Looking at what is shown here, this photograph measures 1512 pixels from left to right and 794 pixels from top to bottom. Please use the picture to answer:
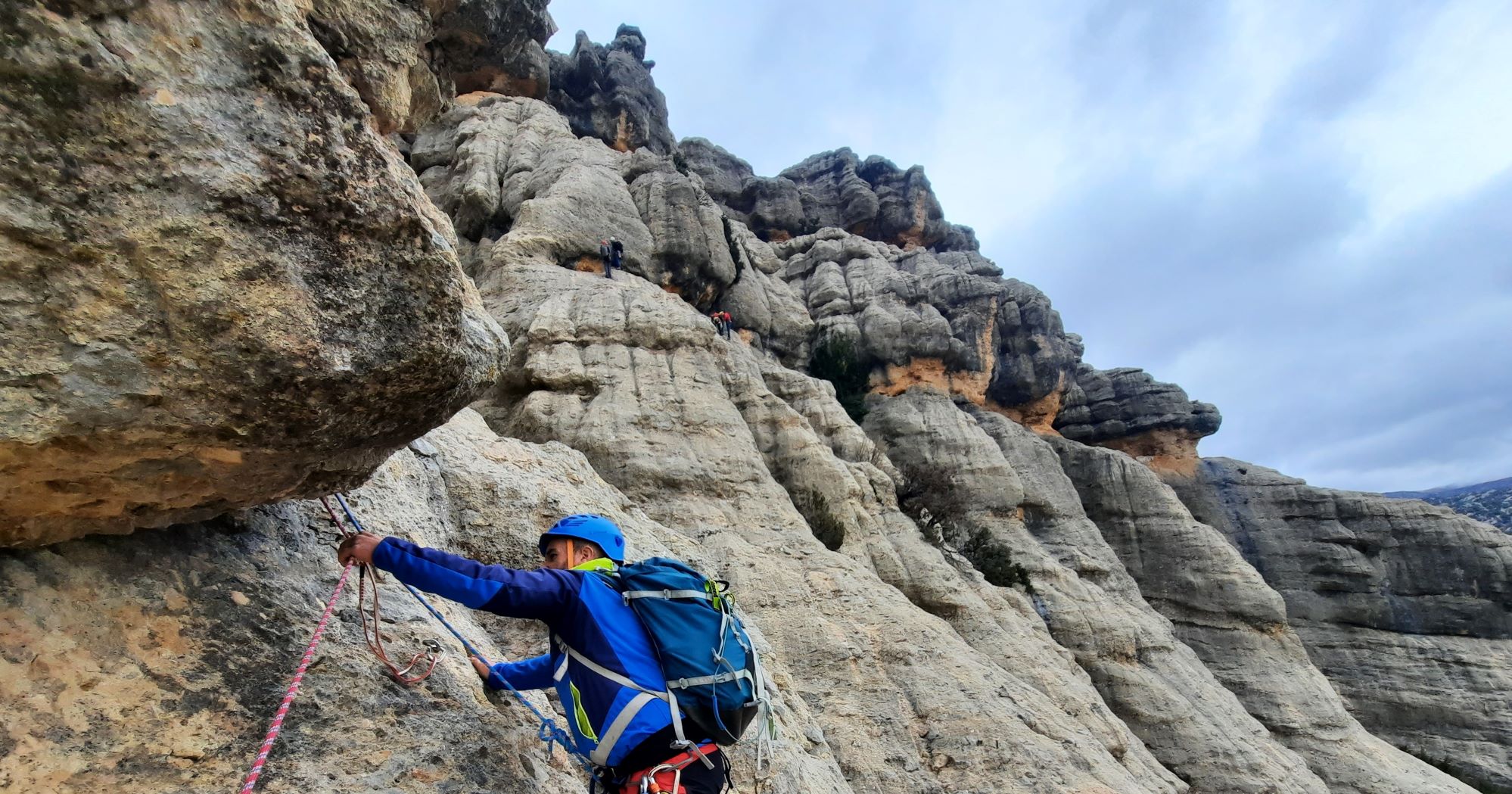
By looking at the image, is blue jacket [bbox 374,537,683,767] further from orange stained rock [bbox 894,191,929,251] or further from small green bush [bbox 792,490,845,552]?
orange stained rock [bbox 894,191,929,251]

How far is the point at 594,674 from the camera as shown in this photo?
298cm

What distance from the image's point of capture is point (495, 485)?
6309mm

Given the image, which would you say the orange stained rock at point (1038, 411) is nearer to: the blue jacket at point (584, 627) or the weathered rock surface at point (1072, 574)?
the weathered rock surface at point (1072, 574)

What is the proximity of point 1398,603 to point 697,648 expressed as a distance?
109 feet

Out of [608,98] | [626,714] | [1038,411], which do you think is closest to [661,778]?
[626,714]

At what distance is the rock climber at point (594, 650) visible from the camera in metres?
2.83

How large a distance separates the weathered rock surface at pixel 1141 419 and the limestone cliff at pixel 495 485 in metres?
5.83

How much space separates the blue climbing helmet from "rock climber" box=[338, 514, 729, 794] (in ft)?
0.99

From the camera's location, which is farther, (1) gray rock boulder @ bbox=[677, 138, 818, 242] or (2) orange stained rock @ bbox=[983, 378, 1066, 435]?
(1) gray rock boulder @ bbox=[677, 138, 818, 242]

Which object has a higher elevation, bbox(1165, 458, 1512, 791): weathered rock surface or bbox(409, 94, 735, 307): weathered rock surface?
bbox(409, 94, 735, 307): weathered rock surface

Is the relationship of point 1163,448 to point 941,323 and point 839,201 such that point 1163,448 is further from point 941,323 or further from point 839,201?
point 839,201

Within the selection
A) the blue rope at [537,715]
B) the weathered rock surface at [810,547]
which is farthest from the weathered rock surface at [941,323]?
the blue rope at [537,715]

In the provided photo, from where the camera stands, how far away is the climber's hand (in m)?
2.90

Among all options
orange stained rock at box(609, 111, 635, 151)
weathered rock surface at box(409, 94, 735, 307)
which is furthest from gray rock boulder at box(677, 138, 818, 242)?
weathered rock surface at box(409, 94, 735, 307)
